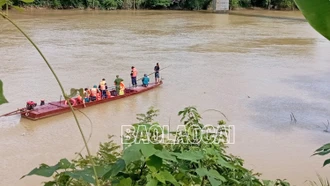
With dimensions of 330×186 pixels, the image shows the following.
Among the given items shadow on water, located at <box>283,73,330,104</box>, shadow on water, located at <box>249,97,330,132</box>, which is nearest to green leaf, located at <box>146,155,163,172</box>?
shadow on water, located at <box>249,97,330,132</box>

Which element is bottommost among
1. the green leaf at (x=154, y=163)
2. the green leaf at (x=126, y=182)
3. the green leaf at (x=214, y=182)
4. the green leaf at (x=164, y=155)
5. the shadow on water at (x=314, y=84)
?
the shadow on water at (x=314, y=84)

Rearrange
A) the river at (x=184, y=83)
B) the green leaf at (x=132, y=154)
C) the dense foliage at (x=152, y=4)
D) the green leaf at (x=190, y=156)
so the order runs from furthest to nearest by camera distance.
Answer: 1. the dense foliage at (x=152, y=4)
2. the river at (x=184, y=83)
3. the green leaf at (x=190, y=156)
4. the green leaf at (x=132, y=154)

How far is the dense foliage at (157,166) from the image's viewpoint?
77 cm

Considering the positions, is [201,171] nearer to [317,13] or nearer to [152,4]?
[317,13]

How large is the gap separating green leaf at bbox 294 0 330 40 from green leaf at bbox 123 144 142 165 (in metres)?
0.35

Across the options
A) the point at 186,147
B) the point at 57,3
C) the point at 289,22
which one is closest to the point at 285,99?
the point at 186,147

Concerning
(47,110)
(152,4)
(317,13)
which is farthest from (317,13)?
(152,4)

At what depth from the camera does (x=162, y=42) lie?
1204 centimetres

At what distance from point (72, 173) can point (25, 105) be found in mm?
5666

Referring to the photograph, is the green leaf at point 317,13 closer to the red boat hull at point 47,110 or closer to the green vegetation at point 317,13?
the green vegetation at point 317,13

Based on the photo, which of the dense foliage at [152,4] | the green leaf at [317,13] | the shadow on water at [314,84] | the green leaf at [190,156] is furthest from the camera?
the dense foliage at [152,4]

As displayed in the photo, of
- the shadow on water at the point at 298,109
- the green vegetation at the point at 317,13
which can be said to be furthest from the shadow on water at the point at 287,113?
the green vegetation at the point at 317,13

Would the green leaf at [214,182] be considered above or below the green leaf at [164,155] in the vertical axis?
below

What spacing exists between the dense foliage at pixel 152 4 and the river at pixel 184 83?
17.7 ft
